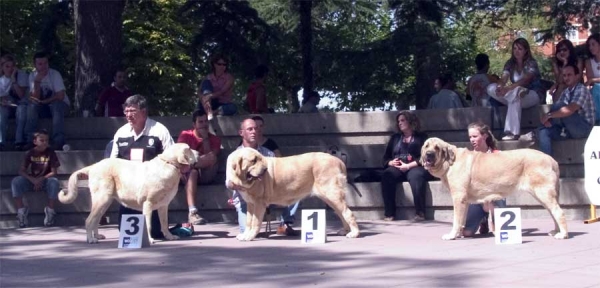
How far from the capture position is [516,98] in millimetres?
15719

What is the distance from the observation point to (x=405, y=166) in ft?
46.6

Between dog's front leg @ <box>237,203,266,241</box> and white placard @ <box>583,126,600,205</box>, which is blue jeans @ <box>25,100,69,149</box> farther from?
white placard @ <box>583,126,600,205</box>

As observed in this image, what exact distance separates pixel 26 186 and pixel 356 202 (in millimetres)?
4724

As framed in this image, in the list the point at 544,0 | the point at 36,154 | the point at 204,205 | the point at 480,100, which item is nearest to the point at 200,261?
the point at 204,205

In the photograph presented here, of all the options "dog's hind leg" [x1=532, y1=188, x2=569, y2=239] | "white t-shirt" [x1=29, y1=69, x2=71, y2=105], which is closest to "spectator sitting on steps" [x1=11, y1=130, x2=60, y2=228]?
"white t-shirt" [x1=29, y1=69, x2=71, y2=105]

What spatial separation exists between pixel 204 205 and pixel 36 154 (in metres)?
2.60

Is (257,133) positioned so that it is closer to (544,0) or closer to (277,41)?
(277,41)

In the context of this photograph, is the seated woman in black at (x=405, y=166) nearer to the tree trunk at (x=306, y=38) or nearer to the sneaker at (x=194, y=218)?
the sneaker at (x=194, y=218)

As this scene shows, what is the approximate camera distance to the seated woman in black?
14133mm

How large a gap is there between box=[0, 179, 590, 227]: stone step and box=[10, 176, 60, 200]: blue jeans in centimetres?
13

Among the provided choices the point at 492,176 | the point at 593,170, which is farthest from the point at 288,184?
the point at 593,170

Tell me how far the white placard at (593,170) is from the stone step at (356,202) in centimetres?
95

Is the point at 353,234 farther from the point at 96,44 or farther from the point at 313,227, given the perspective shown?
the point at 96,44

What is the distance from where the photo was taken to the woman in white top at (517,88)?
1561 centimetres
